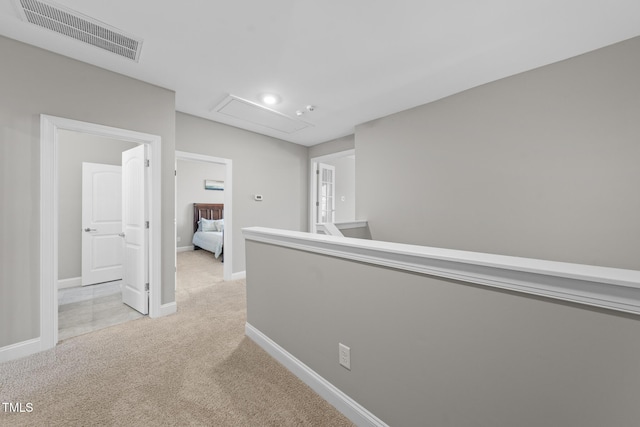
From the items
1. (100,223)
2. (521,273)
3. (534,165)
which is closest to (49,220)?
(100,223)

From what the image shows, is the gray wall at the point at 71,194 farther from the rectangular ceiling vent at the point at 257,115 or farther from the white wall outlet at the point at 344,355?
the white wall outlet at the point at 344,355

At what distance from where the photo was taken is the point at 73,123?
214cm

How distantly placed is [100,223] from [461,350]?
16.0ft

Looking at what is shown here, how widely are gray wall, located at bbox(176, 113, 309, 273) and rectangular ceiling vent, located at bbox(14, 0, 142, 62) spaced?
140 centimetres

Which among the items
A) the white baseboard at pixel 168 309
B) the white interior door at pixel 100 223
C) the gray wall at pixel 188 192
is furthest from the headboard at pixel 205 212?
the white baseboard at pixel 168 309

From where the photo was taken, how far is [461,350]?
97 centimetres

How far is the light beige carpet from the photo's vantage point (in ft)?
4.59

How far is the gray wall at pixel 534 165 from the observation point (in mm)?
1937

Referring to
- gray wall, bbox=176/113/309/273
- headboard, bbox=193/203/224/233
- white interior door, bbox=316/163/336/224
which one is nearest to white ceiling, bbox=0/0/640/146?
gray wall, bbox=176/113/309/273

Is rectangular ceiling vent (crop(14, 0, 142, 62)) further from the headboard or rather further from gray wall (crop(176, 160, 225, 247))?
the headboard

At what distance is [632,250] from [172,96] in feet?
14.7

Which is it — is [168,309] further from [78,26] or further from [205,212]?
[205,212]

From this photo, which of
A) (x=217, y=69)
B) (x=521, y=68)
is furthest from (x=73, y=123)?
(x=521, y=68)

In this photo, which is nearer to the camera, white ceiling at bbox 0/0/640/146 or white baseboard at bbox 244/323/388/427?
white baseboard at bbox 244/323/388/427
